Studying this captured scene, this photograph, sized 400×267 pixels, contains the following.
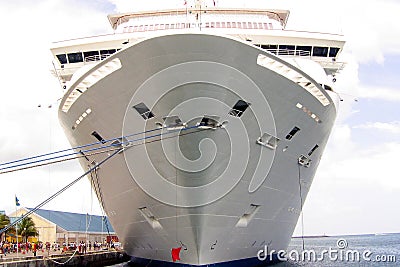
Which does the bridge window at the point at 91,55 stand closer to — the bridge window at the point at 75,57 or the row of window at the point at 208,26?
the bridge window at the point at 75,57

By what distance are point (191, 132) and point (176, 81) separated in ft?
4.50

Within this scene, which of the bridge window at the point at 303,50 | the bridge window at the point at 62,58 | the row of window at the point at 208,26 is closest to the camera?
the bridge window at the point at 303,50

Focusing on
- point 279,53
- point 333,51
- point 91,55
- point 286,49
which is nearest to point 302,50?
point 286,49

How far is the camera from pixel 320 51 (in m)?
17.6

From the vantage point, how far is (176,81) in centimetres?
1178

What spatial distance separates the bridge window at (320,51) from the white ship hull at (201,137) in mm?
2940

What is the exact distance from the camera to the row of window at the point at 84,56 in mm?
17297

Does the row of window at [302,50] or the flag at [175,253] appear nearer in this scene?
the flag at [175,253]

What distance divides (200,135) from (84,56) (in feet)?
24.1

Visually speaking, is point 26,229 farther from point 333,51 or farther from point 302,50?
point 333,51

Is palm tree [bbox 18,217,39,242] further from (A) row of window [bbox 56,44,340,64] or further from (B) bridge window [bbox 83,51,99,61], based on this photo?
(B) bridge window [bbox 83,51,99,61]

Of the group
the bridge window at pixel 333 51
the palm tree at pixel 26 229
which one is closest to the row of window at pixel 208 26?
the bridge window at pixel 333 51

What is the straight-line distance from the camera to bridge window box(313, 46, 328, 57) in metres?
17.5

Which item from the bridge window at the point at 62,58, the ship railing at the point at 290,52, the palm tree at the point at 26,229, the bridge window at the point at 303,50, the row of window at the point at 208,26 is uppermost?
the row of window at the point at 208,26
